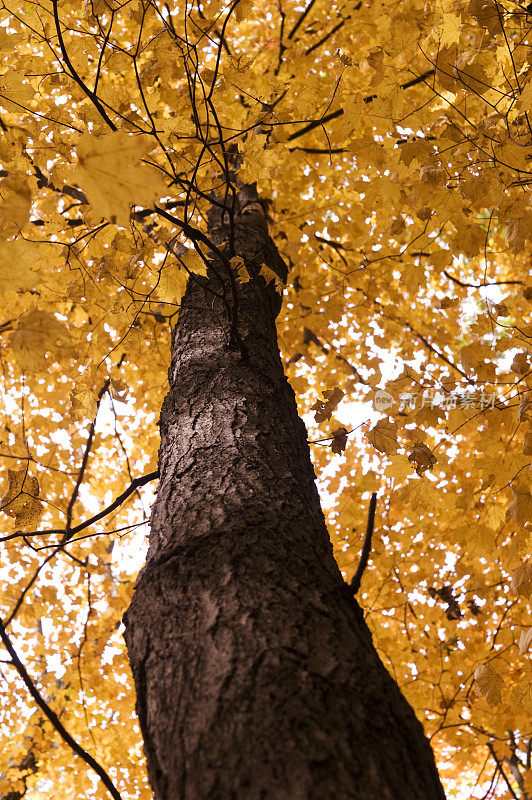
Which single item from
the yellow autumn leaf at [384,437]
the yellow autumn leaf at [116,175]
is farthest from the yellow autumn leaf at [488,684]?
the yellow autumn leaf at [116,175]

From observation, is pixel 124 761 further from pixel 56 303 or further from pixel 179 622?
pixel 179 622

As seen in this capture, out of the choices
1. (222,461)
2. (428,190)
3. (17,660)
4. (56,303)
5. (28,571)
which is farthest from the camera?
(28,571)

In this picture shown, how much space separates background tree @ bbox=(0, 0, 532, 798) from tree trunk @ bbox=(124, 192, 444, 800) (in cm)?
34

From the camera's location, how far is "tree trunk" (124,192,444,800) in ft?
2.13

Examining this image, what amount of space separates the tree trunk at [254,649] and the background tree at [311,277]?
34 centimetres

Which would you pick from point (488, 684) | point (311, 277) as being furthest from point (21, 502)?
point (311, 277)

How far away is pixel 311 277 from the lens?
4707mm

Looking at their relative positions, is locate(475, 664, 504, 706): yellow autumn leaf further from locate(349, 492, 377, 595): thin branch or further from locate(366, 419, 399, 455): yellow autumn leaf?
locate(349, 492, 377, 595): thin branch

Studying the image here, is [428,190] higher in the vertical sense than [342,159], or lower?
lower

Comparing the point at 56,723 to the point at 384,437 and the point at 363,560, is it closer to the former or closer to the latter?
the point at 363,560

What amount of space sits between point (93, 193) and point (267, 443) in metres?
0.74

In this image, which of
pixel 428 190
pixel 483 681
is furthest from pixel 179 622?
pixel 428 190

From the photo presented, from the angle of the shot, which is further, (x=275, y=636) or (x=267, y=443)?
(x=267, y=443)

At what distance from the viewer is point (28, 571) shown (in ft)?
14.7
